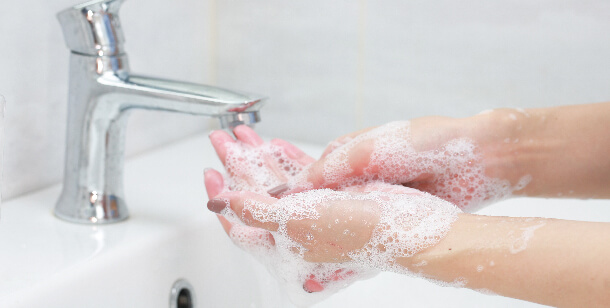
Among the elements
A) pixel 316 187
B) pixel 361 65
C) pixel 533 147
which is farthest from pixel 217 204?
pixel 361 65

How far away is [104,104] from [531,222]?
1.38ft

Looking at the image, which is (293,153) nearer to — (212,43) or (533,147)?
(533,147)

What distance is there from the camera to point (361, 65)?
3.17 feet

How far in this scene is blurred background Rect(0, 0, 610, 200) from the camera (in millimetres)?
767

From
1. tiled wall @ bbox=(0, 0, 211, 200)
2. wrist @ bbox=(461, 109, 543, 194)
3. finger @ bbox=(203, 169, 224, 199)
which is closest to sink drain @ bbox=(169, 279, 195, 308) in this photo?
finger @ bbox=(203, 169, 224, 199)

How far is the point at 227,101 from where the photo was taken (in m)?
0.64

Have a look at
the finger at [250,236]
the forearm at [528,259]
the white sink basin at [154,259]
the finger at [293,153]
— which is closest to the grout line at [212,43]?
the white sink basin at [154,259]

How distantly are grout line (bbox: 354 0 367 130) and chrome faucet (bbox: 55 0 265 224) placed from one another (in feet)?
1.11

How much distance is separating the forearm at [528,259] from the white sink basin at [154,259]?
0.80 feet

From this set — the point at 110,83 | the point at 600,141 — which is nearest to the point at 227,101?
the point at 110,83

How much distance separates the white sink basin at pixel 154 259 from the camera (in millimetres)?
614

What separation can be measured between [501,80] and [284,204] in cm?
45

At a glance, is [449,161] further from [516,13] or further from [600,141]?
[516,13]

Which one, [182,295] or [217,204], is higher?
[217,204]
